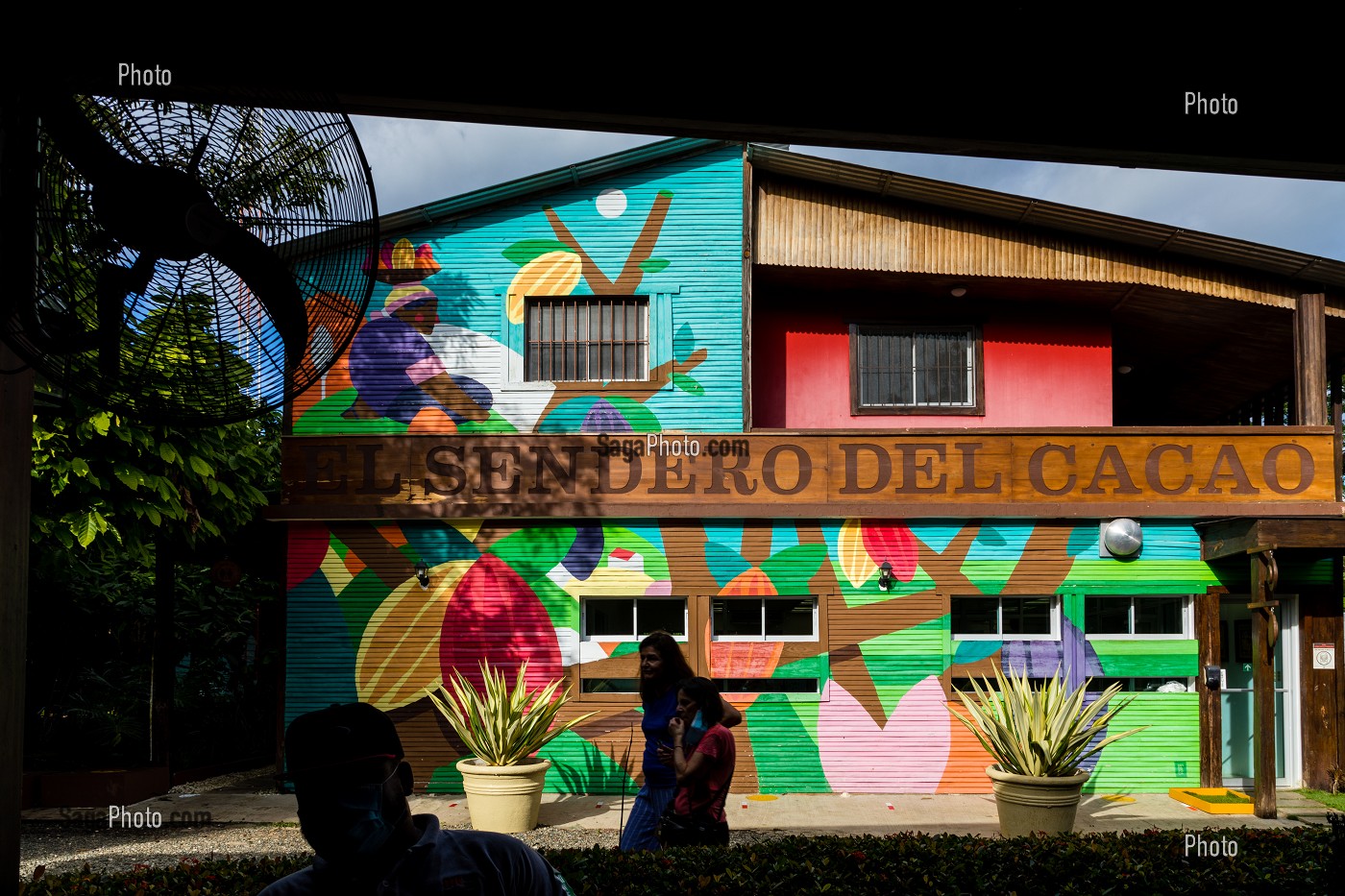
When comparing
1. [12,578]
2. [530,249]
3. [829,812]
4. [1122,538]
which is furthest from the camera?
[530,249]

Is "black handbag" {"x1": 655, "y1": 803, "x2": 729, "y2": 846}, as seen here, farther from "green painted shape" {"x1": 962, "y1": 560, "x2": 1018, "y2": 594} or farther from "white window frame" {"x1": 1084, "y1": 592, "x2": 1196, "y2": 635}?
"white window frame" {"x1": 1084, "y1": 592, "x2": 1196, "y2": 635}

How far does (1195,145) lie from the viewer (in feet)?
11.3

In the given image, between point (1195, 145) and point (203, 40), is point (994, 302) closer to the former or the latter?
point (1195, 145)

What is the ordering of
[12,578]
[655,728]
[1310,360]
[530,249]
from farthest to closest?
[530,249], [1310,360], [655,728], [12,578]

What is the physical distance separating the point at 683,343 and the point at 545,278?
1727 millimetres

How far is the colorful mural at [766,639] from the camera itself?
39.8ft

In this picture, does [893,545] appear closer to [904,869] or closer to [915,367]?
[915,367]

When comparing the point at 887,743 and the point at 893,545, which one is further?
the point at 893,545

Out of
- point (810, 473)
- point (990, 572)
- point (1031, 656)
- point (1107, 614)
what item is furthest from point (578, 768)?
point (1107, 614)

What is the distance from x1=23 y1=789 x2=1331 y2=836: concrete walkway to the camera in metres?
10.4

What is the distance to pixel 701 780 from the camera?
6020 mm

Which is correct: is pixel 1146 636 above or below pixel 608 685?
above

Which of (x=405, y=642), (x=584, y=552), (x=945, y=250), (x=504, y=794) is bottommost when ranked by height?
(x=504, y=794)

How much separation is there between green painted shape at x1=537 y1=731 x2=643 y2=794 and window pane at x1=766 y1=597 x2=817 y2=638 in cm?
218
